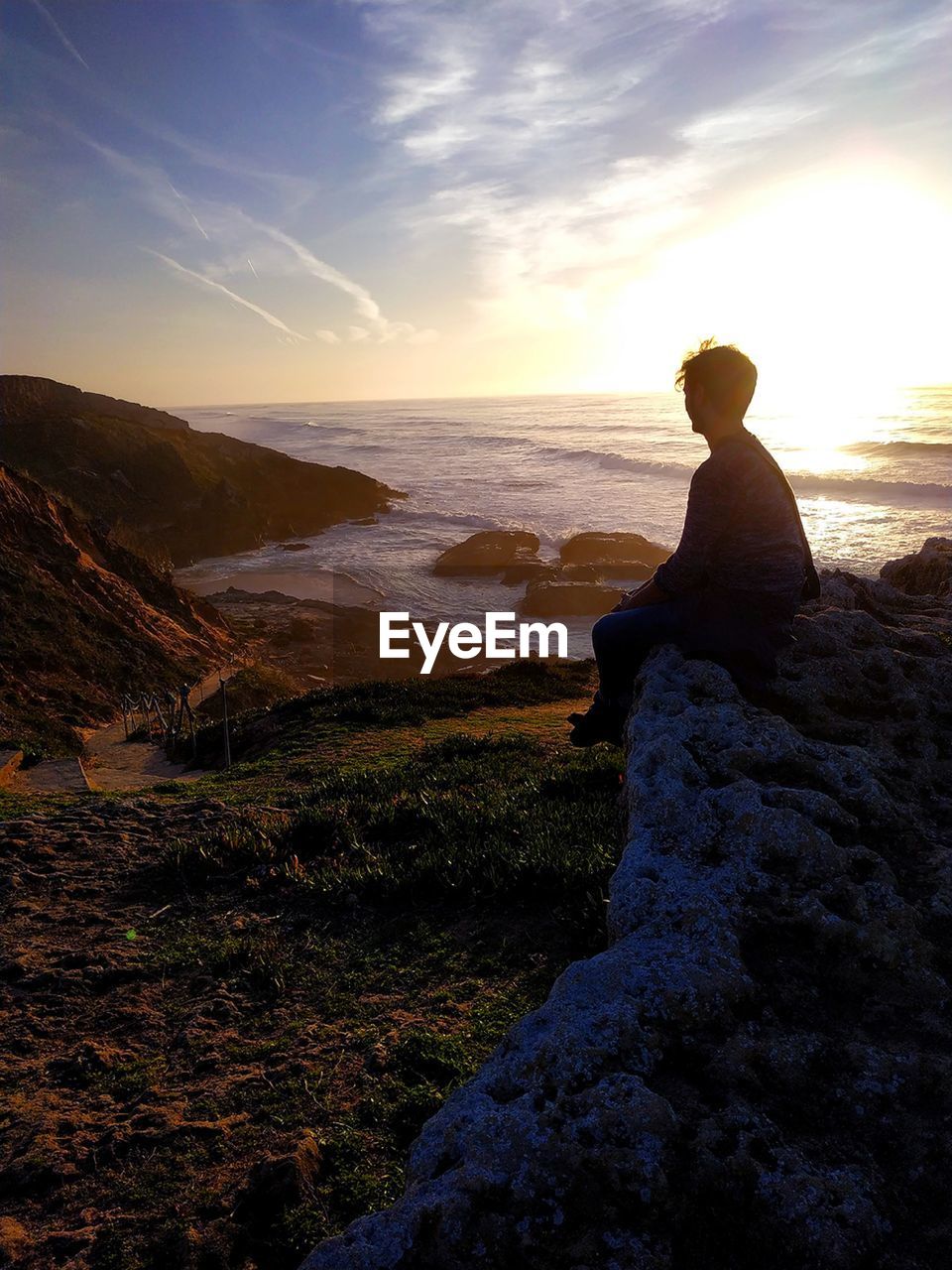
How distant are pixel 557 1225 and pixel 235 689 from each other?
57.8 feet

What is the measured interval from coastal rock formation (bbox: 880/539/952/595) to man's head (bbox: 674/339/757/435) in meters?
6.08

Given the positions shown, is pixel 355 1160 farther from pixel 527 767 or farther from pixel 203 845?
pixel 527 767

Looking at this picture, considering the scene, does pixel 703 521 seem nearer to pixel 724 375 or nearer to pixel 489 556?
pixel 724 375

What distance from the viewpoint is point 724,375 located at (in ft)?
13.0

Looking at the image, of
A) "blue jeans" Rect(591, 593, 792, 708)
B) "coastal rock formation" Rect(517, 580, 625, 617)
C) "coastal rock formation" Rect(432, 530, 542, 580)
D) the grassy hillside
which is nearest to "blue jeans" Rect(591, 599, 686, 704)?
"blue jeans" Rect(591, 593, 792, 708)

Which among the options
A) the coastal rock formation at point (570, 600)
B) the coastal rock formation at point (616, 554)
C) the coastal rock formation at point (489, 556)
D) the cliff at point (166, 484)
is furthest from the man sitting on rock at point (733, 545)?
the cliff at point (166, 484)

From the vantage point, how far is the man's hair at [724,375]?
3951 mm

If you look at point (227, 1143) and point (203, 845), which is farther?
point (203, 845)

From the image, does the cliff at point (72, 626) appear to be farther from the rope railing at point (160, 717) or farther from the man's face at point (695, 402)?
the man's face at point (695, 402)

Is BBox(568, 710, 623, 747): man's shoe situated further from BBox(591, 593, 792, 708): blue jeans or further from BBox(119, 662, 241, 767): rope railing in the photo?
BBox(119, 662, 241, 767): rope railing

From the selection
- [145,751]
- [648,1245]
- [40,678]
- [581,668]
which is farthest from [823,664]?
[40,678]

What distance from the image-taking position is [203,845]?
5.99m

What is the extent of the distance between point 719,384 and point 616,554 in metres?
32.9

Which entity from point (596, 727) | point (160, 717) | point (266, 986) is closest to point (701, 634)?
point (596, 727)
